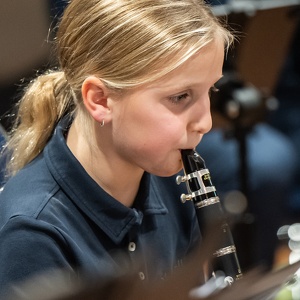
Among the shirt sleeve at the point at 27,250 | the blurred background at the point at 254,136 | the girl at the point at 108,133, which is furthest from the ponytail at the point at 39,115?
the blurred background at the point at 254,136

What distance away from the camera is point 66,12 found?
1031 millimetres

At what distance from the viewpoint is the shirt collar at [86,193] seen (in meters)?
1.01

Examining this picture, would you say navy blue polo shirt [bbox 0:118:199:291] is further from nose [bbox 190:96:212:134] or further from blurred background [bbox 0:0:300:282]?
blurred background [bbox 0:0:300:282]

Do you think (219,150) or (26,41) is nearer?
(26,41)

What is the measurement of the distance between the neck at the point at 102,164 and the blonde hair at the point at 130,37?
8 cm

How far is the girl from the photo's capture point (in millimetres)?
953

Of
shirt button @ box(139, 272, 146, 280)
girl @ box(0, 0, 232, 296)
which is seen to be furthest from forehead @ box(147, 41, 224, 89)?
shirt button @ box(139, 272, 146, 280)

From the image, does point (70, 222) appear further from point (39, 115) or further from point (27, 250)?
point (39, 115)

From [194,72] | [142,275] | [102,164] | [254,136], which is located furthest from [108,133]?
[254,136]

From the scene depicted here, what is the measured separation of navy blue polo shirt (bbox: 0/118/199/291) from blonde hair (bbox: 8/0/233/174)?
5.0 inches

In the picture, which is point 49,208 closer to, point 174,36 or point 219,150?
point 174,36

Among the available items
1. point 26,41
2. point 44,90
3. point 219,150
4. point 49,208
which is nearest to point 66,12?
point 44,90

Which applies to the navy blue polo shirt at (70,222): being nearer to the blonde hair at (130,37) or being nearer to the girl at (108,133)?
the girl at (108,133)

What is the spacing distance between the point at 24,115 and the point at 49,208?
22cm
